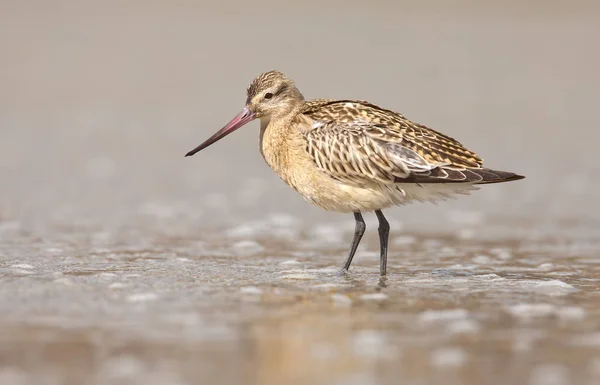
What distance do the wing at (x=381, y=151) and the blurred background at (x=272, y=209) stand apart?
0.69 m

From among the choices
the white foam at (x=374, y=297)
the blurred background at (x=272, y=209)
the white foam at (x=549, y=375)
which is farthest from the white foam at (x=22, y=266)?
the white foam at (x=549, y=375)

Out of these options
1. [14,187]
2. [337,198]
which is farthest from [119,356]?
[14,187]

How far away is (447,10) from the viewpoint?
883 inches

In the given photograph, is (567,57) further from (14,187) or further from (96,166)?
(14,187)

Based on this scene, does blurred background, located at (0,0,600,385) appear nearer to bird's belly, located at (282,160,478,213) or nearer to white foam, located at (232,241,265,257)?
white foam, located at (232,241,265,257)

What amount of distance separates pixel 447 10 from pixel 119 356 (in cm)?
1801

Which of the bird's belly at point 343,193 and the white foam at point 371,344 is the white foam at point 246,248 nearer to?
the bird's belly at point 343,193

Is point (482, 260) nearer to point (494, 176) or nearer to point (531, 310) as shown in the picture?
point (494, 176)

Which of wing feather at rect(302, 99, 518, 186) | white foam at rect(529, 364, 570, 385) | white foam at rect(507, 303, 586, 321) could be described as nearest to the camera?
white foam at rect(529, 364, 570, 385)

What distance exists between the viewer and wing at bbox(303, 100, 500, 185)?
7430mm

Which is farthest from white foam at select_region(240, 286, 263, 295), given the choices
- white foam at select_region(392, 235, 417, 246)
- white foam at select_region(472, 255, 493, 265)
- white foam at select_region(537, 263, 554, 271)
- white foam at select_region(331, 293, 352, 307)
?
white foam at select_region(392, 235, 417, 246)

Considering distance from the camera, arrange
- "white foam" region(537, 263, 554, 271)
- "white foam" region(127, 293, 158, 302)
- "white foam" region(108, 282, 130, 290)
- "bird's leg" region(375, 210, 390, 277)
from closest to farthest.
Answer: "white foam" region(127, 293, 158, 302) → "white foam" region(108, 282, 130, 290) → "bird's leg" region(375, 210, 390, 277) → "white foam" region(537, 263, 554, 271)

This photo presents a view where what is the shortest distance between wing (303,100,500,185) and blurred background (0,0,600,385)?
2.28ft

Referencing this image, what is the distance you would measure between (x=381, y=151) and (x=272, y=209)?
3297 mm
